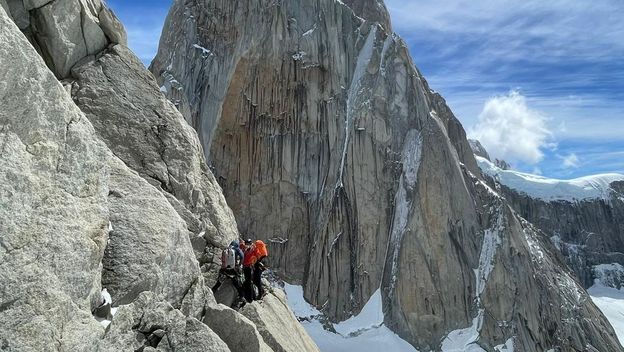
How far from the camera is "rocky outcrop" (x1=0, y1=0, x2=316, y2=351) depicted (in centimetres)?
704

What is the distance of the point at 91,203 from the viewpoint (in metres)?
8.84

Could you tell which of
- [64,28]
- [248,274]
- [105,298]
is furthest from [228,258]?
[64,28]

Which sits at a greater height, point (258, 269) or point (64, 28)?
point (64, 28)

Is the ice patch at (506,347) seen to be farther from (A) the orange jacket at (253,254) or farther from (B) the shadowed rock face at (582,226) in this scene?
(B) the shadowed rock face at (582,226)

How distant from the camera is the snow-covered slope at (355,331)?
150 ft

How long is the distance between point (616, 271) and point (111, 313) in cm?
11935

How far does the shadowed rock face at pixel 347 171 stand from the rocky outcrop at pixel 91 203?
1459 inches

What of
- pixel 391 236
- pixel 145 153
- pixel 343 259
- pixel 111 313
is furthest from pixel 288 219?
pixel 111 313

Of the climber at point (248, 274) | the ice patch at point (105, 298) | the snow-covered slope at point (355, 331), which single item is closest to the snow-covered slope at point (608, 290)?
the snow-covered slope at point (355, 331)

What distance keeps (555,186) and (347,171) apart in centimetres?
8335

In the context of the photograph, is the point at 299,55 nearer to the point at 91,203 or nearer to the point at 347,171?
the point at 347,171

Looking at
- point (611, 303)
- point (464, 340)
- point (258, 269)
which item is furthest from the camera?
point (611, 303)

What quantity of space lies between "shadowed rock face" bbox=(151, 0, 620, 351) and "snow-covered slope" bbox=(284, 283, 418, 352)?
35.9 inches

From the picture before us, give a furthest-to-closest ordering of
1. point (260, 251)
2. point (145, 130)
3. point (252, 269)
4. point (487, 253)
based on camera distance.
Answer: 1. point (487, 253)
2. point (260, 251)
3. point (252, 269)
4. point (145, 130)
